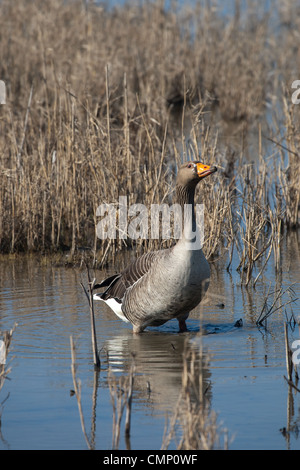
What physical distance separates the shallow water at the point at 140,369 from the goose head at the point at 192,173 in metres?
1.21

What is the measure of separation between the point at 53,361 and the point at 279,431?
1.99 metres

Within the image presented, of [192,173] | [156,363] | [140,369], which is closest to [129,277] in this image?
[192,173]

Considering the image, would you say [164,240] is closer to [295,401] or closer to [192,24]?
[295,401]

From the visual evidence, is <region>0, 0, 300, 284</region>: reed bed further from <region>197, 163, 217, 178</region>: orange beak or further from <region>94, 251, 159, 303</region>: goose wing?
<region>94, 251, 159, 303</region>: goose wing

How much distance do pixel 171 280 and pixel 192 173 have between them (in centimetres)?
93

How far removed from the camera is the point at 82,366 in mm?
5500

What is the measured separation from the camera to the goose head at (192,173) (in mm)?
6263

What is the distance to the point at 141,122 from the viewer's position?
35.4 ft

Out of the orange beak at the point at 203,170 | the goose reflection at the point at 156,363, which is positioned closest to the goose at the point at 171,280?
the orange beak at the point at 203,170

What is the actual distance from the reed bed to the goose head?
91 cm

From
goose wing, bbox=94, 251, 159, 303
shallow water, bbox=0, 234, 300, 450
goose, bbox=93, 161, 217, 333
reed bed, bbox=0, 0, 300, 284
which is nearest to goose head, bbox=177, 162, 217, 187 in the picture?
goose, bbox=93, 161, 217, 333

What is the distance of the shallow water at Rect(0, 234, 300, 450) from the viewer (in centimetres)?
438

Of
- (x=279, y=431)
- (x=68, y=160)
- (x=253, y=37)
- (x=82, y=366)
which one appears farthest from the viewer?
(x=253, y=37)

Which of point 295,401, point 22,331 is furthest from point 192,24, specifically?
point 295,401
